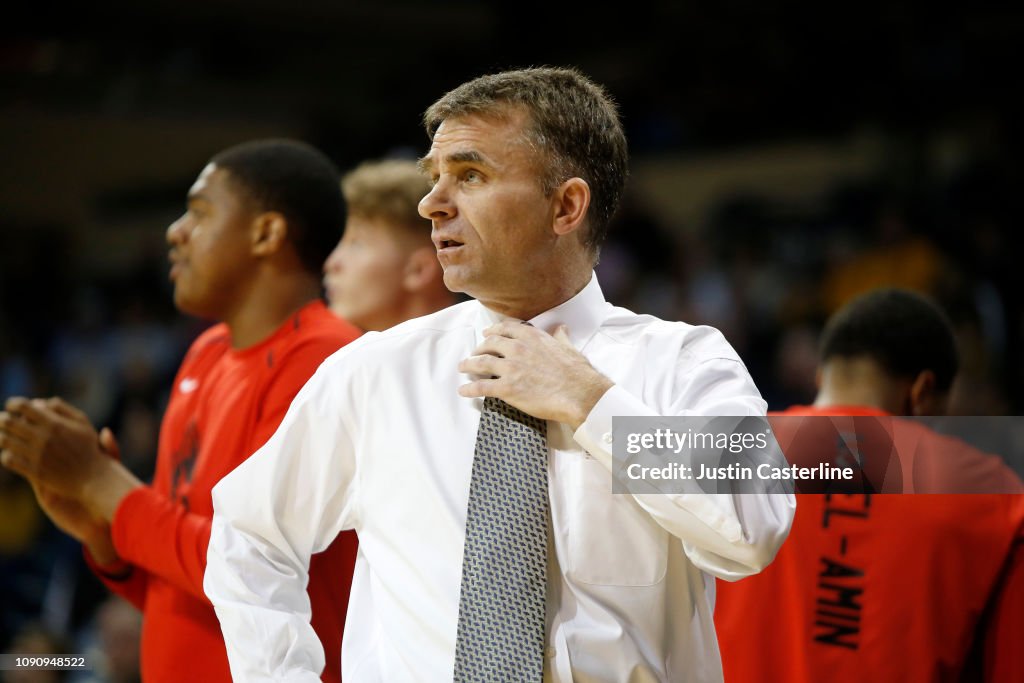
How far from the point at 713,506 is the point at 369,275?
1756 mm

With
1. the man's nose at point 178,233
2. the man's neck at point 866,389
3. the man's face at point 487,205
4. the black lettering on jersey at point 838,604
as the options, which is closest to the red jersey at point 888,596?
the black lettering on jersey at point 838,604

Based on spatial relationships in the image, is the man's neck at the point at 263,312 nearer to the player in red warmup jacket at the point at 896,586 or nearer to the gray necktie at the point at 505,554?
the gray necktie at the point at 505,554

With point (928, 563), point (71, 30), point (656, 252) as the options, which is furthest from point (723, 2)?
point (928, 563)

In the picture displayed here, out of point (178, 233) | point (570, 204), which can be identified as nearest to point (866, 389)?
point (570, 204)

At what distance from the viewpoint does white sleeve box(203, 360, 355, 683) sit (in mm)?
1950

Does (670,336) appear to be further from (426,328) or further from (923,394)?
(923,394)

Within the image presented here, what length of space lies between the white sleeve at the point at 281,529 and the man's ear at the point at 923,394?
1.52 meters

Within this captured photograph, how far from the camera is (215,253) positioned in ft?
9.01

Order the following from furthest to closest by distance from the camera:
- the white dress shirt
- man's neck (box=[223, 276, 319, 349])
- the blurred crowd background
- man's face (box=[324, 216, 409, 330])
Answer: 1. the blurred crowd background
2. man's face (box=[324, 216, 409, 330])
3. man's neck (box=[223, 276, 319, 349])
4. the white dress shirt

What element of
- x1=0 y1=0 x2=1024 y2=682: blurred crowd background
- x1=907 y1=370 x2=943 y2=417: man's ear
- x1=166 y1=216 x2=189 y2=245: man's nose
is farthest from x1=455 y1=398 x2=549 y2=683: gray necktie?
x1=0 y1=0 x2=1024 y2=682: blurred crowd background

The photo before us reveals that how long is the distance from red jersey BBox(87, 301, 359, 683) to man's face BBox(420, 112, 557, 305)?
0.65 metres

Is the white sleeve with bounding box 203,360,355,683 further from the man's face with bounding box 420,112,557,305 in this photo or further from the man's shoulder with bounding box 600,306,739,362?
the man's shoulder with bounding box 600,306,739,362

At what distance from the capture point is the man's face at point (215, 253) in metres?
2.74

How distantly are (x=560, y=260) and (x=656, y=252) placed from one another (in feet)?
17.5
